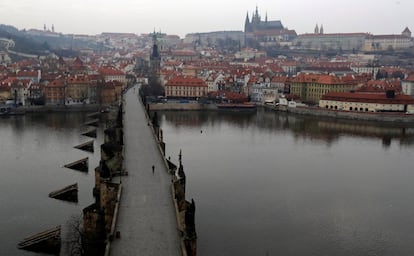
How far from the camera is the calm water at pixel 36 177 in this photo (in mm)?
15889

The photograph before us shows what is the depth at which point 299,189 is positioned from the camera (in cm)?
2042

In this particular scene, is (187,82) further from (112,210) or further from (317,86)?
(112,210)

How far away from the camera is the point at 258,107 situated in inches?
2115

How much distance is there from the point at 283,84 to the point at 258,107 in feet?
23.7

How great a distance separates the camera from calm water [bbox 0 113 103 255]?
15889 millimetres

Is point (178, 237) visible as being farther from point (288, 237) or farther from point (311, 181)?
point (311, 181)

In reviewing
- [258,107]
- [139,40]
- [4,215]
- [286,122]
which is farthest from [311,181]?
[139,40]

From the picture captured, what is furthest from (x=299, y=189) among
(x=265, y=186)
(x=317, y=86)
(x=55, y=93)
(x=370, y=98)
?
(x=55, y=93)

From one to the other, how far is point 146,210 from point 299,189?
9.25 metres

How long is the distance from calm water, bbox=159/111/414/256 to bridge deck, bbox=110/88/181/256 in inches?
75.6

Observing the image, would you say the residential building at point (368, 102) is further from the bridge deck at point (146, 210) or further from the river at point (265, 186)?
the bridge deck at point (146, 210)

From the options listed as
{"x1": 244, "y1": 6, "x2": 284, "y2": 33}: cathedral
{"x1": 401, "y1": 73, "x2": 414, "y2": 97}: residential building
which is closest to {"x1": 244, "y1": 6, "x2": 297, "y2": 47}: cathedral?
{"x1": 244, "y1": 6, "x2": 284, "y2": 33}: cathedral

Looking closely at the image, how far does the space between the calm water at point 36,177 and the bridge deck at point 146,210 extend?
8.45ft

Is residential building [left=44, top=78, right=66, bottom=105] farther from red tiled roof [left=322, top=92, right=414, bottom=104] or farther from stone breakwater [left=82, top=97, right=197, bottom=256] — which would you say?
stone breakwater [left=82, top=97, right=197, bottom=256]
